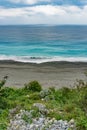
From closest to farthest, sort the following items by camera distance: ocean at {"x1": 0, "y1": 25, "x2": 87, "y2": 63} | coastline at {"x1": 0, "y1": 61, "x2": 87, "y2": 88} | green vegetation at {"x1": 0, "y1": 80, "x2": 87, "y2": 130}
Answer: green vegetation at {"x1": 0, "y1": 80, "x2": 87, "y2": 130} < coastline at {"x1": 0, "y1": 61, "x2": 87, "y2": 88} < ocean at {"x1": 0, "y1": 25, "x2": 87, "y2": 63}

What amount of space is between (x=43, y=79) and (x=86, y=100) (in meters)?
20.9

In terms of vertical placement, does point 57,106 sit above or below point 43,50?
below

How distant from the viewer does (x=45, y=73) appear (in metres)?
38.6

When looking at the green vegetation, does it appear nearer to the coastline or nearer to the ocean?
the coastline

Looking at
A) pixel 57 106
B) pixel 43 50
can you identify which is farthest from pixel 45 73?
pixel 43 50

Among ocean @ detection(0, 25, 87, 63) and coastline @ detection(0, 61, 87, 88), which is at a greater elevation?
ocean @ detection(0, 25, 87, 63)

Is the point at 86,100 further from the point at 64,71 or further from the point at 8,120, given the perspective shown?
the point at 64,71

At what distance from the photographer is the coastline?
3280 centimetres

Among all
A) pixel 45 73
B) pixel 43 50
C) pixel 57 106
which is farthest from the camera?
pixel 43 50

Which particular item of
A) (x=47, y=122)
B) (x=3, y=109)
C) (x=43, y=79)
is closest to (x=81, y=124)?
(x=47, y=122)

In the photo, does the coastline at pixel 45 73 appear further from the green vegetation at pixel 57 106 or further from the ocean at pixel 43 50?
the green vegetation at pixel 57 106

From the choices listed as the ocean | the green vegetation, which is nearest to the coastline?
the ocean

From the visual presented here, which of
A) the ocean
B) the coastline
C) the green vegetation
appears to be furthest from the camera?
the ocean

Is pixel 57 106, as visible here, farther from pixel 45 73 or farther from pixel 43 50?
pixel 43 50
